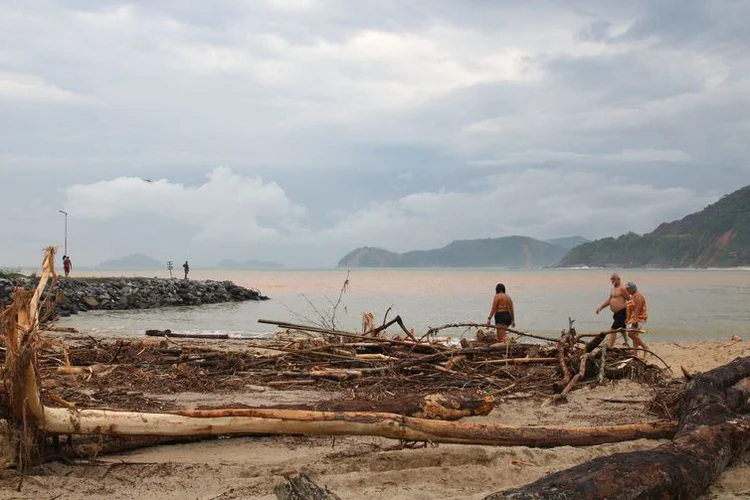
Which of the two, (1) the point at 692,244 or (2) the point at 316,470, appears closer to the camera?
(2) the point at 316,470

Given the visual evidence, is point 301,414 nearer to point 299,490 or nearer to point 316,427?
point 316,427

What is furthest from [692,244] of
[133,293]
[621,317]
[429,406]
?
[429,406]

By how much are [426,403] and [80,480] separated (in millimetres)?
2874

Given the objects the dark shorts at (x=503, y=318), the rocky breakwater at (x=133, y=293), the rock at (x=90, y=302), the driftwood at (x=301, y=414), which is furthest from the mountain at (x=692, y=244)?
the driftwood at (x=301, y=414)

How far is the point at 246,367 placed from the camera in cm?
823

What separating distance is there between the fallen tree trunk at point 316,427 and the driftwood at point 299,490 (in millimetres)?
1335

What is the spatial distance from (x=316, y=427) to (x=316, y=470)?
0.32m

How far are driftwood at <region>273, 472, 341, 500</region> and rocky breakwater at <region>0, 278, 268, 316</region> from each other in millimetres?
26092

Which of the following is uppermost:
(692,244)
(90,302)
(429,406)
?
(692,244)

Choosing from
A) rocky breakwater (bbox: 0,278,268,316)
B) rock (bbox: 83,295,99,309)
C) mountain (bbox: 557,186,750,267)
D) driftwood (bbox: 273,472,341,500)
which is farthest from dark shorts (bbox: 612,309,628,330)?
mountain (bbox: 557,186,750,267)

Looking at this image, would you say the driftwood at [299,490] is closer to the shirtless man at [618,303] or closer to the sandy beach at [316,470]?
the sandy beach at [316,470]

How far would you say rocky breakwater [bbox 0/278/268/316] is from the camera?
93.6 ft

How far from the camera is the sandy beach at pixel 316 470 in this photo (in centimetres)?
412

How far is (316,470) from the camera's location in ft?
15.0
